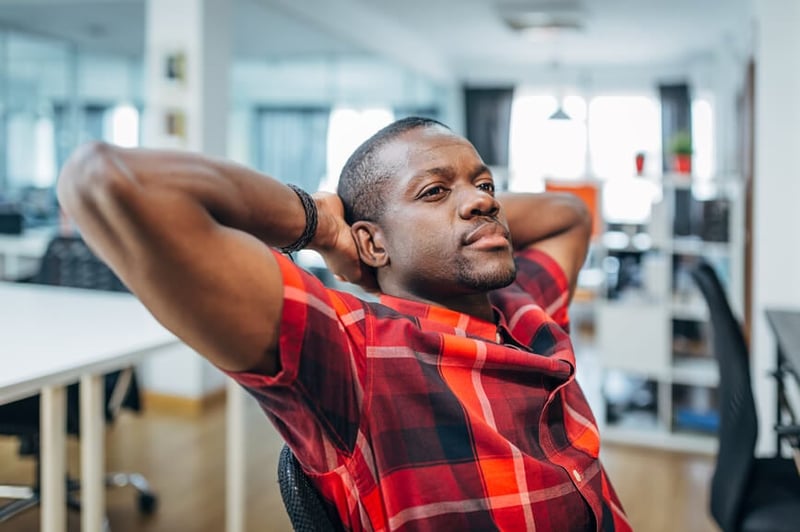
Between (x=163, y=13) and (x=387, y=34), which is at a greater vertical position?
(x=387, y=34)

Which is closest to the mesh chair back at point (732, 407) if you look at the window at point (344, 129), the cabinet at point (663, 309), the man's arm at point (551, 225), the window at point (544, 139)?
the man's arm at point (551, 225)

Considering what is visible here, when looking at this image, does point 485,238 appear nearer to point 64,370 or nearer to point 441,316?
point 441,316

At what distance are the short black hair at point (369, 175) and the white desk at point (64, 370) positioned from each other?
2.73ft

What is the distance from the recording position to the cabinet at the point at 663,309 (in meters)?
3.76

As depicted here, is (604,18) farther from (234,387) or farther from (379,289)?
(379,289)

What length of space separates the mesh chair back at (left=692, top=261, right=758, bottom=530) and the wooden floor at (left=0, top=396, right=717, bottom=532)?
3.45 feet

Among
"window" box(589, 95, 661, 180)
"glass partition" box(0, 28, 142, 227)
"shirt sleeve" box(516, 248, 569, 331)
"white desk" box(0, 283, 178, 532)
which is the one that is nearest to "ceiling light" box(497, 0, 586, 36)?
"window" box(589, 95, 661, 180)

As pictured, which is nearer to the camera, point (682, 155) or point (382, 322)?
point (382, 322)

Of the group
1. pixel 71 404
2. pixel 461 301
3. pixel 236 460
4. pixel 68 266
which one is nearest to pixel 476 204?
pixel 461 301

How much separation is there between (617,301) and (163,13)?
269cm

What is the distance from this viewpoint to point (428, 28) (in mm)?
6801

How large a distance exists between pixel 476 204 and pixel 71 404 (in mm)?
1855

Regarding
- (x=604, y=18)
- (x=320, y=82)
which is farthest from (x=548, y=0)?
(x=320, y=82)

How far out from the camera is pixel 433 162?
1.04m
